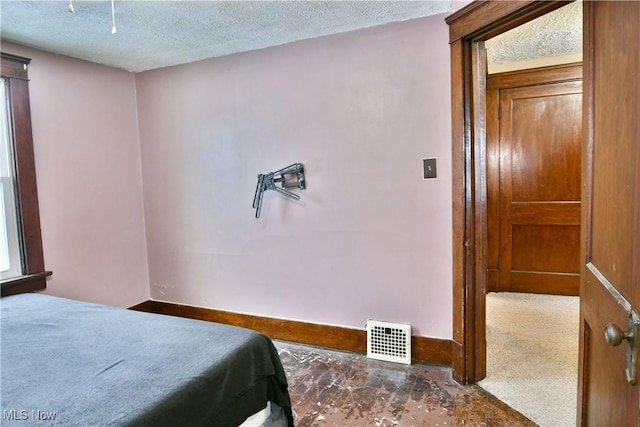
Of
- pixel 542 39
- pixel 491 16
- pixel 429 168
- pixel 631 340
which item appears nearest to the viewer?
pixel 631 340

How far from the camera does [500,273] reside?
13.0 feet

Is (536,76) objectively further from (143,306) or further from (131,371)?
(143,306)

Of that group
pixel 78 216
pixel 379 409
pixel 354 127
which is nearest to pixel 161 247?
pixel 78 216

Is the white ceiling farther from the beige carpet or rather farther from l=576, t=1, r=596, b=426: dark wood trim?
the beige carpet

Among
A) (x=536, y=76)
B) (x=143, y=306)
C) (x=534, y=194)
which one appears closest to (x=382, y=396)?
(x=143, y=306)

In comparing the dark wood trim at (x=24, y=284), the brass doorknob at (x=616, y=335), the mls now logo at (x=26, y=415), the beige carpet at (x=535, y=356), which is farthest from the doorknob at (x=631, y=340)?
the dark wood trim at (x=24, y=284)

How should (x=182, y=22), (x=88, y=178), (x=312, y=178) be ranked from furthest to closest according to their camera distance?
(x=88, y=178) < (x=312, y=178) < (x=182, y=22)

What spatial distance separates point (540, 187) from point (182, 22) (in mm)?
3454

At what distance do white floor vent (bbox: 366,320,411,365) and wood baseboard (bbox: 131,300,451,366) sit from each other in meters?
0.05

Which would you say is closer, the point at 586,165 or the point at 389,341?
the point at 586,165

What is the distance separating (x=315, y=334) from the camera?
2777 mm

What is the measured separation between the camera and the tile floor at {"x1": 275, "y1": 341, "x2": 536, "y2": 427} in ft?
6.27

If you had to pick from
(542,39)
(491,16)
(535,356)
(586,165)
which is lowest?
(535,356)

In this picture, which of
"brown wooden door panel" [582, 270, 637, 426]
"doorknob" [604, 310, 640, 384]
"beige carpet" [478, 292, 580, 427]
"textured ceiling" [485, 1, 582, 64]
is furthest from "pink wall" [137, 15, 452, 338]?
"doorknob" [604, 310, 640, 384]
